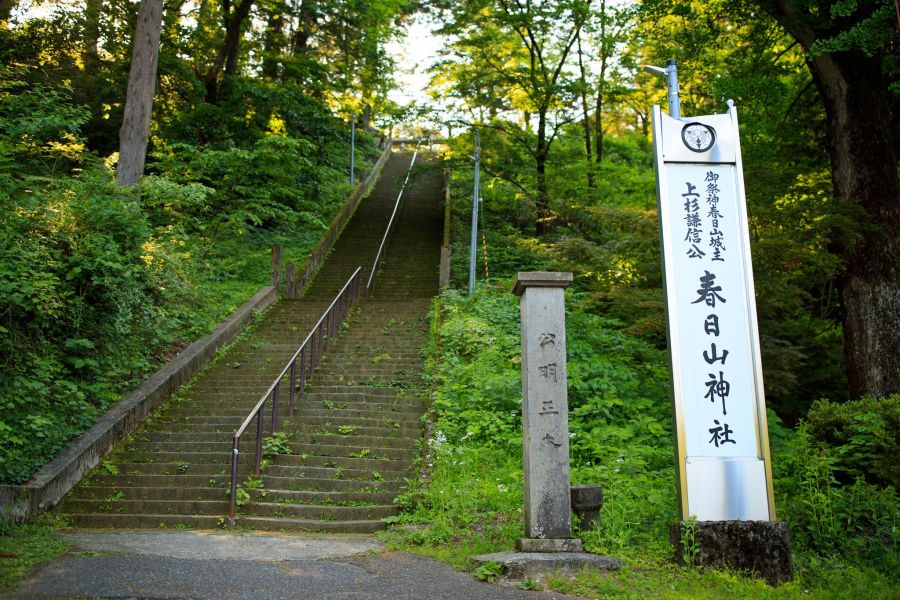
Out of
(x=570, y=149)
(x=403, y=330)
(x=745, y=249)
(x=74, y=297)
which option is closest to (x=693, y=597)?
(x=745, y=249)

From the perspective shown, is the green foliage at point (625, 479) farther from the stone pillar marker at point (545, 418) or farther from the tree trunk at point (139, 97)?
the tree trunk at point (139, 97)

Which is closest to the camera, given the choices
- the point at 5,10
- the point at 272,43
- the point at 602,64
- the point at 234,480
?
the point at 234,480

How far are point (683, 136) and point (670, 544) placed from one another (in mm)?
3786

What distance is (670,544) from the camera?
21.2ft

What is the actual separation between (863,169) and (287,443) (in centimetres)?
925

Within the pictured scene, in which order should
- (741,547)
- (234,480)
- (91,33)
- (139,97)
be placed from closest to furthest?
(741,547), (234,480), (139,97), (91,33)

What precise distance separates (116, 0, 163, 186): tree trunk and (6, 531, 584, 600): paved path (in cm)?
744

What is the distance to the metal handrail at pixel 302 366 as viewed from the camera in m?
8.46

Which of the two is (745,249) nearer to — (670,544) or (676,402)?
(676,402)

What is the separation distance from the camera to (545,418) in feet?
21.7

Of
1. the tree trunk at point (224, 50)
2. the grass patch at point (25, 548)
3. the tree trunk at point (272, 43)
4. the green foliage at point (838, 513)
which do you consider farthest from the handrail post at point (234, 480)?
the tree trunk at point (272, 43)

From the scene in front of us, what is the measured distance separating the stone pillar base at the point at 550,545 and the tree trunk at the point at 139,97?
32.7 ft

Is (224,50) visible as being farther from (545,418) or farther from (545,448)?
(545,448)

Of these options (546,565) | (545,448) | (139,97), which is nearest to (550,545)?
(546,565)
